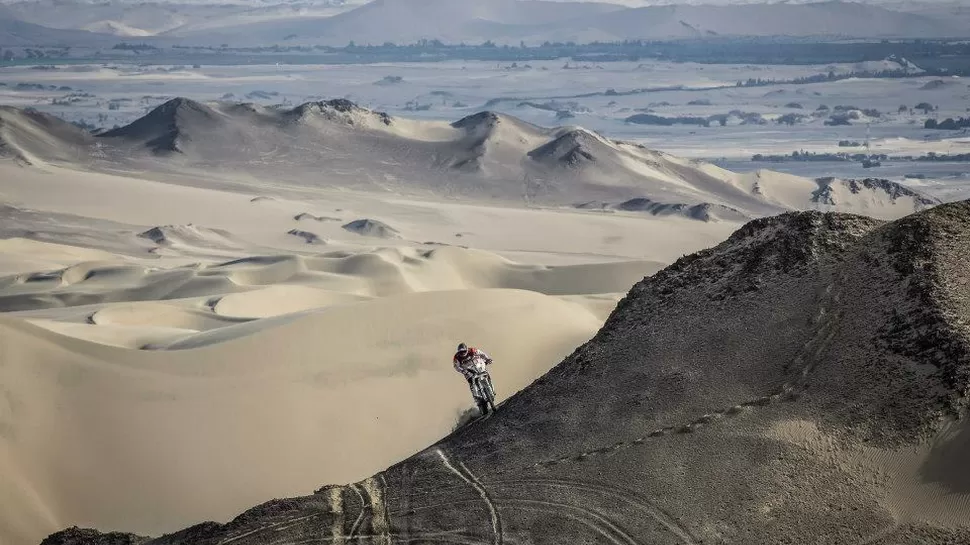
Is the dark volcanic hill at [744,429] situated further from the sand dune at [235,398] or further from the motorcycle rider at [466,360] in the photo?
the sand dune at [235,398]

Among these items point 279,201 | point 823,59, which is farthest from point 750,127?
point 823,59

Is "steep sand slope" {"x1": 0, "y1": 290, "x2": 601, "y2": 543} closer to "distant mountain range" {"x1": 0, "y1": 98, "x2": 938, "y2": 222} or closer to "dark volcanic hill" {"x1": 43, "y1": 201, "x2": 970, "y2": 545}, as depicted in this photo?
"dark volcanic hill" {"x1": 43, "y1": 201, "x2": 970, "y2": 545}

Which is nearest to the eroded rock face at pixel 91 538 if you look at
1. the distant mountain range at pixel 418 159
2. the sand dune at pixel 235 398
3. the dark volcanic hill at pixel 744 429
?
the dark volcanic hill at pixel 744 429

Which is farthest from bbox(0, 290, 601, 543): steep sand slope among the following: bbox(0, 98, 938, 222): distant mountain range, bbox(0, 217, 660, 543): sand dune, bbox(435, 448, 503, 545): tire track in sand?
bbox(0, 98, 938, 222): distant mountain range

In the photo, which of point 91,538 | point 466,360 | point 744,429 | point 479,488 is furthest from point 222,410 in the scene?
point 744,429

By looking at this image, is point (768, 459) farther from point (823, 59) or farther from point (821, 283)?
point (823, 59)

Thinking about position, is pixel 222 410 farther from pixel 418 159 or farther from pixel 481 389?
pixel 418 159
